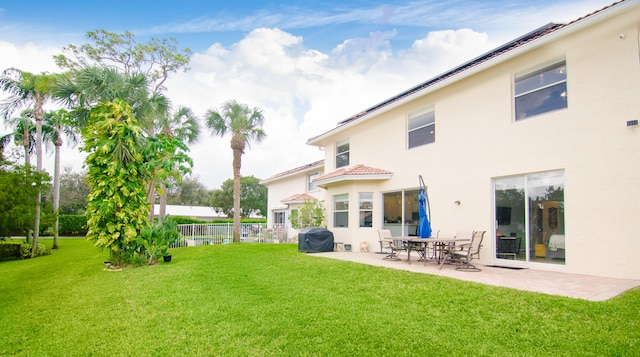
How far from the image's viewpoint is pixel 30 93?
779 inches

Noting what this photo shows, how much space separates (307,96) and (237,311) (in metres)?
17.9

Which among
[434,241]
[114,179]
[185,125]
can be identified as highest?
[185,125]

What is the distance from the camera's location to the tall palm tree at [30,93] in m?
18.8

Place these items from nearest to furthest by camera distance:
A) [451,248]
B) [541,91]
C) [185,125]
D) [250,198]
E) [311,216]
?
[541,91] < [451,248] < [311,216] < [185,125] < [250,198]

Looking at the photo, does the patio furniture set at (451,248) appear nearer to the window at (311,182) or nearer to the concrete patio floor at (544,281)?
the concrete patio floor at (544,281)

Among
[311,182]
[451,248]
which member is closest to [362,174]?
[451,248]

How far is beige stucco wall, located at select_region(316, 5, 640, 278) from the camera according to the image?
815 cm

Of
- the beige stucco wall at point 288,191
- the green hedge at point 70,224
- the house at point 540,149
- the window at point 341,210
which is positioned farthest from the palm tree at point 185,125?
the house at point 540,149

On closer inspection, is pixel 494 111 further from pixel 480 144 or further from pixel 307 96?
pixel 307 96

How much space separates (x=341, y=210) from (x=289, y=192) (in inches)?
442

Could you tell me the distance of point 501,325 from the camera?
5.20 m

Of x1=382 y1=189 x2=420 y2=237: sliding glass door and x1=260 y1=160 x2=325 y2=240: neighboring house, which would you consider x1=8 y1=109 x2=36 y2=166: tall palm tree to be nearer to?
x1=260 y1=160 x2=325 y2=240: neighboring house

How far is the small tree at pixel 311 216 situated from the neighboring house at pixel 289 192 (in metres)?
2.47

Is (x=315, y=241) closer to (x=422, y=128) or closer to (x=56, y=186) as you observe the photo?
(x=422, y=128)
